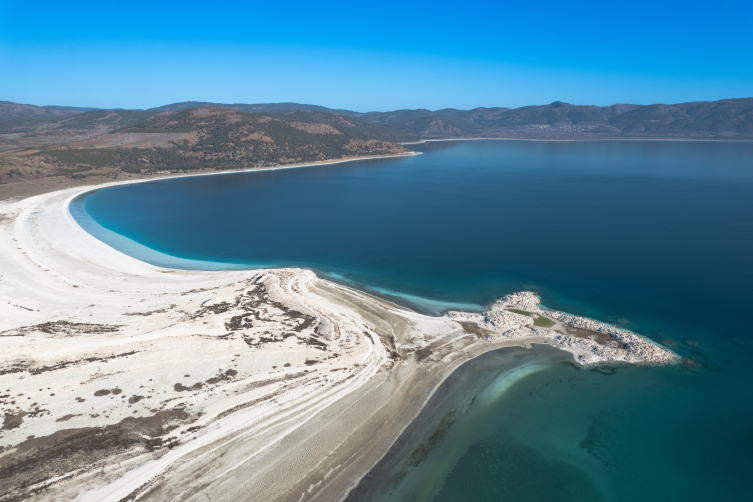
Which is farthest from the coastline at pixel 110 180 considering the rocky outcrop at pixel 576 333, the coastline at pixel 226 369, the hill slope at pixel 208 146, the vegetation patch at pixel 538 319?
the vegetation patch at pixel 538 319

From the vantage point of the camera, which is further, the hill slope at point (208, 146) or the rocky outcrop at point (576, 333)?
the hill slope at point (208, 146)

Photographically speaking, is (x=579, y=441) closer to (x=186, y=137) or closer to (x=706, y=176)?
(x=706, y=176)

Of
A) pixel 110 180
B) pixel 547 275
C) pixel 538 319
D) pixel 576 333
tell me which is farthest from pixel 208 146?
pixel 576 333

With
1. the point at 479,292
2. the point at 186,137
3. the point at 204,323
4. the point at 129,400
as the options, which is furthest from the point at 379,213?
the point at 186,137

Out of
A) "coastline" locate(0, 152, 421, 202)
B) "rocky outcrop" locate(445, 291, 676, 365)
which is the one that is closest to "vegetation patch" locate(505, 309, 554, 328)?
"rocky outcrop" locate(445, 291, 676, 365)


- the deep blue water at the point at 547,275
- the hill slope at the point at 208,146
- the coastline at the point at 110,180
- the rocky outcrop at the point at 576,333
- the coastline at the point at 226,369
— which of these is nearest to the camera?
the coastline at the point at 226,369

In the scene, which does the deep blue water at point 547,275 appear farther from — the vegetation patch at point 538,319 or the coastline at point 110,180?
the coastline at point 110,180
